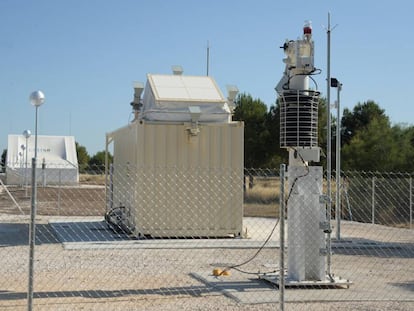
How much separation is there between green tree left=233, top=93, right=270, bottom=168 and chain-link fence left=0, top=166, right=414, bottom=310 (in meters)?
12.2

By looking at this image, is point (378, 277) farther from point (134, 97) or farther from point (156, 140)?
point (134, 97)

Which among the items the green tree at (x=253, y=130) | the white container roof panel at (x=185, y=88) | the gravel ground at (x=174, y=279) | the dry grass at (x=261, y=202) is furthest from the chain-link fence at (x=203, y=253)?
the green tree at (x=253, y=130)

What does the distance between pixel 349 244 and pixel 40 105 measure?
10.6 metres

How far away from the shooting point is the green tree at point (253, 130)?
35141 mm

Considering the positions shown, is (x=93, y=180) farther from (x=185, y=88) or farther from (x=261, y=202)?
(x=185, y=88)

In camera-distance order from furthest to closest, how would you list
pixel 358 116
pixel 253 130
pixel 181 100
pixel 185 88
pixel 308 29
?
pixel 358 116
pixel 253 130
pixel 185 88
pixel 181 100
pixel 308 29

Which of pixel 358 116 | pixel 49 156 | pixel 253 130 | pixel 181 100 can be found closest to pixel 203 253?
pixel 181 100

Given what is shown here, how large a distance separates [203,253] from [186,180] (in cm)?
251

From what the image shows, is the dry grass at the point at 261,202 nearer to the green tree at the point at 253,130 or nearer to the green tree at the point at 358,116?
the green tree at the point at 253,130

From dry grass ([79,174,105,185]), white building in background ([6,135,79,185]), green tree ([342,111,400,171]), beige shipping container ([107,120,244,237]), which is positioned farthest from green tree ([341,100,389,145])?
beige shipping container ([107,120,244,237])

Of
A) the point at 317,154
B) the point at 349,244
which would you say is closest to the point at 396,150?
→ the point at 349,244

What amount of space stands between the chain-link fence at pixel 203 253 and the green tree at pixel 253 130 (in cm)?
1220

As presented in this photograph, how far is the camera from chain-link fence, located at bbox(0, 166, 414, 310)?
873 centimetres

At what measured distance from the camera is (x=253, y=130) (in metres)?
35.8
